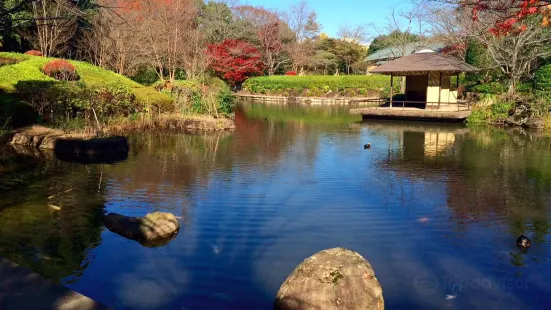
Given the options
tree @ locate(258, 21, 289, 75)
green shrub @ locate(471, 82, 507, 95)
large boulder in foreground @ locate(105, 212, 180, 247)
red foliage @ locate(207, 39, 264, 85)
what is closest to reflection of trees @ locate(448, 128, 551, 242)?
large boulder in foreground @ locate(105, 212, 180, 247)

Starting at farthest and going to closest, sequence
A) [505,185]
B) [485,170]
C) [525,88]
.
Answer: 1. [525,88]
2. [485,170]
3. [505,185]

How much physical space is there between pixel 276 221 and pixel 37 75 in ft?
43.4

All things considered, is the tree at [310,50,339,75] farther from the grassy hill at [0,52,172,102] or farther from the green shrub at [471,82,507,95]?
the grassy hill at [0,52,172,102]

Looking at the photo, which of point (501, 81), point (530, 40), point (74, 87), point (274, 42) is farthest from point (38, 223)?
point (274, 42)

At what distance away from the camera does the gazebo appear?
2239 cm

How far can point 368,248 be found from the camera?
6.42 m

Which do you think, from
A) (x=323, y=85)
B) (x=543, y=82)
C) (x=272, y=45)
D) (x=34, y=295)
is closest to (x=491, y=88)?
(x=543, y=82)

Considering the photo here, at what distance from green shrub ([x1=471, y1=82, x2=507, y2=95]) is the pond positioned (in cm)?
1105

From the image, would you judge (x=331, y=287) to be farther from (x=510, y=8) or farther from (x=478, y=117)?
(x=478, y=117)

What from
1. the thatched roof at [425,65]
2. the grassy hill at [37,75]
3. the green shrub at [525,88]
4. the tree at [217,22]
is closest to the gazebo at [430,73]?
the thatched roof at [425,65]

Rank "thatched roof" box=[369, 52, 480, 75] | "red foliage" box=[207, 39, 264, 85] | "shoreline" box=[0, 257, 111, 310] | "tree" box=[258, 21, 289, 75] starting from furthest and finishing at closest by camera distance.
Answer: "tree" box=[258, 21, 289, 75] → "red foliage" box=[207, 39, 264, 85] → "thatched roof" box=[369, 52, 480, 75] → "shoreline" box=[0, 257, 111, 310]

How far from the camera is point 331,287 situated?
455 cm

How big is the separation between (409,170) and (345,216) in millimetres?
4197

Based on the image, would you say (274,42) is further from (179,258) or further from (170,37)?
(179,258)
